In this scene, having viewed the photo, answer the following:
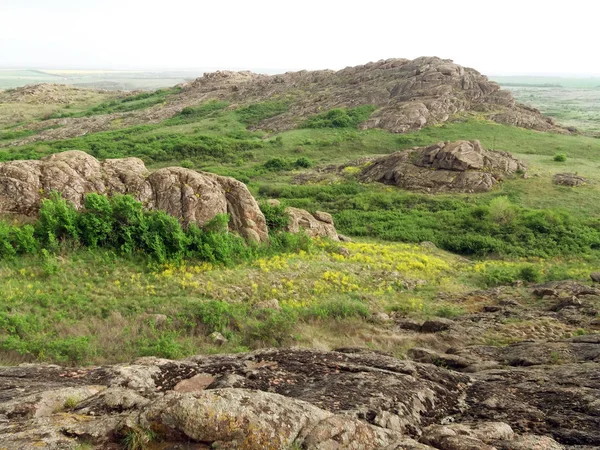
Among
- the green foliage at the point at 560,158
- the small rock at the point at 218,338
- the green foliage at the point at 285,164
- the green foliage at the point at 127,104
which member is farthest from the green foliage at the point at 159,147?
the small rock at the point at 218,338

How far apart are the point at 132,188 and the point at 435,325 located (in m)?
12.7

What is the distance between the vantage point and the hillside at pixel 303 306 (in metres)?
5.67

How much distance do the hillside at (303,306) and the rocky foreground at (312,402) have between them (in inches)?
1.4

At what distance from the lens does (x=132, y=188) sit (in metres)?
17.6

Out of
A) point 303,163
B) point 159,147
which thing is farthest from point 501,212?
point 159,147

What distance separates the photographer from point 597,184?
117 feet

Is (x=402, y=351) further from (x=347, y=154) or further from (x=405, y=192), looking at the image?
(x=347, y=154)

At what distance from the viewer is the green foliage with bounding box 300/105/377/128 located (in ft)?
199

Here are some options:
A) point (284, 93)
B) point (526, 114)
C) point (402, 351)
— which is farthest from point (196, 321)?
point (284, 93)

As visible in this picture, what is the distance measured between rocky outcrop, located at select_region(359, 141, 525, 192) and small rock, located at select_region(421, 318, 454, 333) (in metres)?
23.3

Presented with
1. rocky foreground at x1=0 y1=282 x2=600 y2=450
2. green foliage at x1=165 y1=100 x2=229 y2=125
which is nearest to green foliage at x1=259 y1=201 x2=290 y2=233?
rocky foreground at x1=0 y1=282 x2=600 y2=450

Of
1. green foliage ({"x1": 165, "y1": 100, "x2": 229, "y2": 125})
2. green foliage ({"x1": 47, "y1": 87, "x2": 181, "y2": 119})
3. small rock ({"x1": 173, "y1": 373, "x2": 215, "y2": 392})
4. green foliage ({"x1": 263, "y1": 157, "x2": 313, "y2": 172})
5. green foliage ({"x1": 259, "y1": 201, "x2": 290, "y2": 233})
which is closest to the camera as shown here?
small rock ({"x1": 173, "y1": 373, "x2": 215, "y2": 392})

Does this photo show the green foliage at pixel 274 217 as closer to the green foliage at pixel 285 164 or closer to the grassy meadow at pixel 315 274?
the grassy meadow at pixel 315 274

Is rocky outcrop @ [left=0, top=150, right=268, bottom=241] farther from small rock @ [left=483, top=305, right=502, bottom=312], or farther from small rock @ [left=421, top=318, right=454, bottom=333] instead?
small rock @ [left=483, top=305, right=502, bottom=312]
